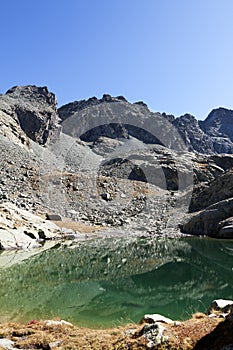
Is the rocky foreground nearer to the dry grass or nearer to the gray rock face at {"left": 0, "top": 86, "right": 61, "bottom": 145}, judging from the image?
the dry grass

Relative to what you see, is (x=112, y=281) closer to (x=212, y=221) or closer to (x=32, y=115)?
(x=212, y=221)

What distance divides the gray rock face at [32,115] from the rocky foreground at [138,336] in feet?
379

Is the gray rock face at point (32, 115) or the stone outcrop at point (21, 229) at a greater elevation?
the gray rock face at point (32, 115)

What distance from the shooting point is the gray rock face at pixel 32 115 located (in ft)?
425

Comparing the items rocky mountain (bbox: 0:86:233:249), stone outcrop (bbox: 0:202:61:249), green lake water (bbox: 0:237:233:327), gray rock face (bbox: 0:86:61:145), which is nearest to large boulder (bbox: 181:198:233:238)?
rocky mountain (bbox: 0:86:233:249)

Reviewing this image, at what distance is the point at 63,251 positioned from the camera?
112 ft

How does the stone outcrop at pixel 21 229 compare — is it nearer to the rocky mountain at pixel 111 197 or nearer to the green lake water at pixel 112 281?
the rocky mountain at pixel 111 197

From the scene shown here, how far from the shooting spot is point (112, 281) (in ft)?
73.4

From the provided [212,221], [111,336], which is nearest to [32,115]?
[212,221]

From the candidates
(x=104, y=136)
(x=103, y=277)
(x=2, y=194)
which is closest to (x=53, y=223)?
(x=2, y=194)

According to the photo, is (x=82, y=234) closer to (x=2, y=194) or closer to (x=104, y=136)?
(x=2, y=194)

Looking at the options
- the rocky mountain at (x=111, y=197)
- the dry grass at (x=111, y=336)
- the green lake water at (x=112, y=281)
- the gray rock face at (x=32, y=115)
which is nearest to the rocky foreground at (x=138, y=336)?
the dry grass at (x=111, y=336)

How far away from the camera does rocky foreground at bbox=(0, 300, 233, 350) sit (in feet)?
24.7

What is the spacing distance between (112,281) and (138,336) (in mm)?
14219
